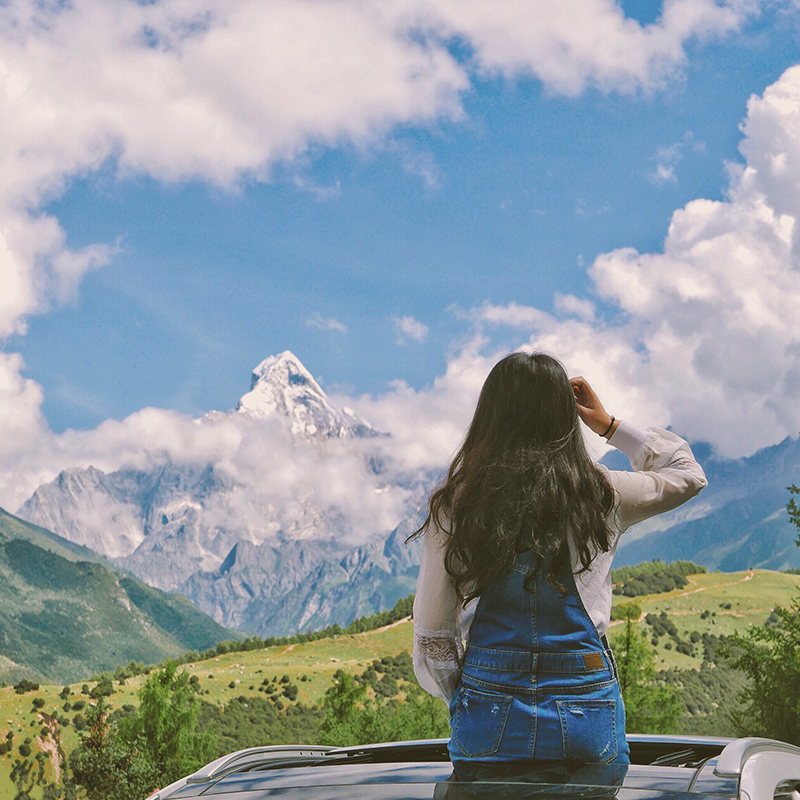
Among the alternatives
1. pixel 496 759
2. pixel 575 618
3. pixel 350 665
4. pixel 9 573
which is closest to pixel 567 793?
pixel 496 759

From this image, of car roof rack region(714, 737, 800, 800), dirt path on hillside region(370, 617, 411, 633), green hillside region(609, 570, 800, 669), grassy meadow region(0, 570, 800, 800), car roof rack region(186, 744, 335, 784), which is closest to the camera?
car roof rack region(714, 737, 800, 800)

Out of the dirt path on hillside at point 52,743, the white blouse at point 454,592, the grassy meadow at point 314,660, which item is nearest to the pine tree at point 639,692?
the white blouse at point 454,592

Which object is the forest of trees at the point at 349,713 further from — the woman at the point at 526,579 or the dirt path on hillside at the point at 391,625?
the dirt path on hillside at the point at 391,625

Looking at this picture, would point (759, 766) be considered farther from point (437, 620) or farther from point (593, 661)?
point (437, 620)

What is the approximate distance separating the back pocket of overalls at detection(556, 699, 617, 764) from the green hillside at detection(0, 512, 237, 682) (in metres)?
113

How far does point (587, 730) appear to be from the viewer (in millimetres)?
1743

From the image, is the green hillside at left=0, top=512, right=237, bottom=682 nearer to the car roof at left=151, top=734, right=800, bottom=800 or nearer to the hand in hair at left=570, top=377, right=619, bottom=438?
the car roof at left=151, top=734, right=800, bottom=800

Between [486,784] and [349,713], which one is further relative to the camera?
[349,713]

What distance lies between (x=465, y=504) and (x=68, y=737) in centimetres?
4141

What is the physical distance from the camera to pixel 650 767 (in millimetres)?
1890

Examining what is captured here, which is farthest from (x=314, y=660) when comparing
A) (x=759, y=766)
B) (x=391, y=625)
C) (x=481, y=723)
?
(x=759, y=766)

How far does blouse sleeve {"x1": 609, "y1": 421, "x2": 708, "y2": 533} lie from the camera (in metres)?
2.04

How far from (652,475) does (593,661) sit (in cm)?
56

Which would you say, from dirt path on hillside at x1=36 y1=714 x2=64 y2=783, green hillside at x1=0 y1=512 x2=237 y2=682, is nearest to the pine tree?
dirt path on hillside at x1=36 y1=714 x2=64 y2=783
